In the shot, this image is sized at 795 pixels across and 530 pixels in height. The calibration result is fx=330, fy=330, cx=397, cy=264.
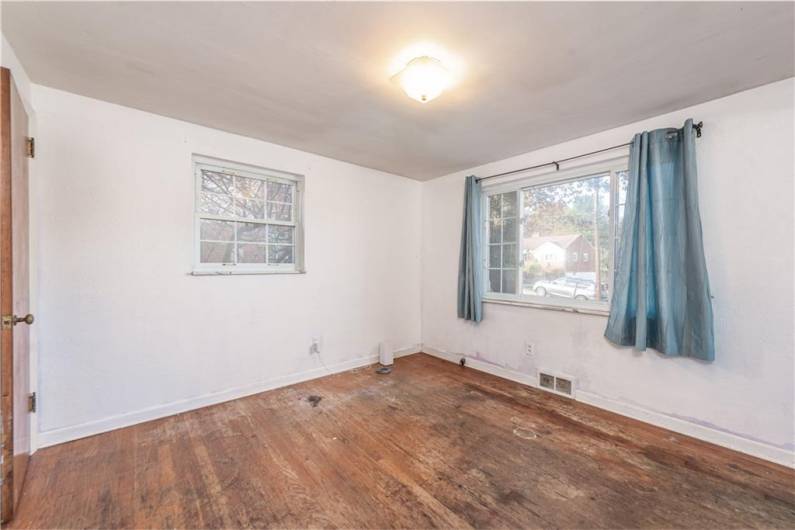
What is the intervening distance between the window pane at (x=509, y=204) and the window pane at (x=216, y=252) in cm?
278

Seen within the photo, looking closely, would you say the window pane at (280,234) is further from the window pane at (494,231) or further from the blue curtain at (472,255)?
the window pane at (494,231)

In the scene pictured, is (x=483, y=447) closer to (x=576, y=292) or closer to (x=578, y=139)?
(x=576, y=292)

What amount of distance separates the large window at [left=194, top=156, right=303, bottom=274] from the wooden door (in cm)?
110

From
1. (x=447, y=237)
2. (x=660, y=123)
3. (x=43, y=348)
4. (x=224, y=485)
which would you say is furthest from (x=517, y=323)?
(x=43, y=348)

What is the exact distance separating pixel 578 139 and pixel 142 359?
4.02 m

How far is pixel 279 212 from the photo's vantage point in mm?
3287

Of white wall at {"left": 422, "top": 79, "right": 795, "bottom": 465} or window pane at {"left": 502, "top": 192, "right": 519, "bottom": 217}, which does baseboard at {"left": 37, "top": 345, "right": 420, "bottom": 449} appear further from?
white wall at {"left": 422, "top": 79, "right": 795, "bottom": 465}

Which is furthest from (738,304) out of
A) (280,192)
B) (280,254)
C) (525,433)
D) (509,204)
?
(280,192)

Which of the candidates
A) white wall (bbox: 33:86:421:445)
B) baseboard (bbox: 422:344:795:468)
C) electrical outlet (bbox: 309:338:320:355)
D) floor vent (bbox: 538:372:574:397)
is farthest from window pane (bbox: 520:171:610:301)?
electrical outlet (bbox: 309:338:320:355)

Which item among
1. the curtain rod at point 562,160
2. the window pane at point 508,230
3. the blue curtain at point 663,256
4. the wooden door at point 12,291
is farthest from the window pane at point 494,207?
the wooden door at point 12,291

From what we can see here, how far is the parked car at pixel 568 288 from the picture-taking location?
296 centimetres

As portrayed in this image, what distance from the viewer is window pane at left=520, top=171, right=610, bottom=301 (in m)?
2.89

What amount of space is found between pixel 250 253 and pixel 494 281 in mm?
2582

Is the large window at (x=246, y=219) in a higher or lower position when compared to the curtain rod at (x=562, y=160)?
lower
